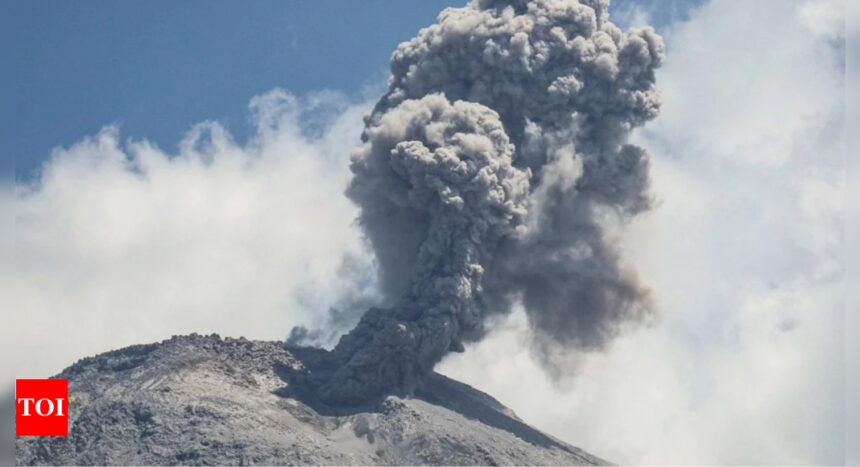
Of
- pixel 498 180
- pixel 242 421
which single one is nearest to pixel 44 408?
pixel 242 421

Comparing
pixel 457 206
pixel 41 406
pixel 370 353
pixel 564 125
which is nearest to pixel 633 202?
pixel 564 125

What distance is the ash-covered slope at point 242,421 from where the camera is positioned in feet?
288

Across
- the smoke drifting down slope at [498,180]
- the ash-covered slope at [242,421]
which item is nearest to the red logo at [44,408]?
the ash-covered slope at [242,421]

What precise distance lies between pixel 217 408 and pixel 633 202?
32978mm

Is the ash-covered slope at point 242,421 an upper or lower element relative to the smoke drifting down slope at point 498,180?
lower

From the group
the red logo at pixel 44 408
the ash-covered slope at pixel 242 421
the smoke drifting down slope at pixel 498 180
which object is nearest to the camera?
the red logo at pixel 44 408

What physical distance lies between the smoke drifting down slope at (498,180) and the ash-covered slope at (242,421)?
3.63 metres

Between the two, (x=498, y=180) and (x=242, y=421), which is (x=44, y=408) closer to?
(x=242, y=421)

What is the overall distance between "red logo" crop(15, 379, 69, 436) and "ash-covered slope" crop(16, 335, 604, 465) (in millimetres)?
1477

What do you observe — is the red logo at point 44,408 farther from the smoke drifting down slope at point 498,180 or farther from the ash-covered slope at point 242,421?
the smoke drifting down slope at point 498,180

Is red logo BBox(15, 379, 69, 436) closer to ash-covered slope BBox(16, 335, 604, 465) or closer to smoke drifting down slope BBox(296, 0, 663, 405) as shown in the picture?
ash-covered slope BBox(16, 335, 604, 465)

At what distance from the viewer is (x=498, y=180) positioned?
326 ft

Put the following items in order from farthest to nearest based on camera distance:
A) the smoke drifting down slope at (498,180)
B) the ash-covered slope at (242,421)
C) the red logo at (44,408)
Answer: the smoke drifting down slope at (498,180)
the ash-covered slope at (242,421)
the red logo at (44,408)

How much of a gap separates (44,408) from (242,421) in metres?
14.4
